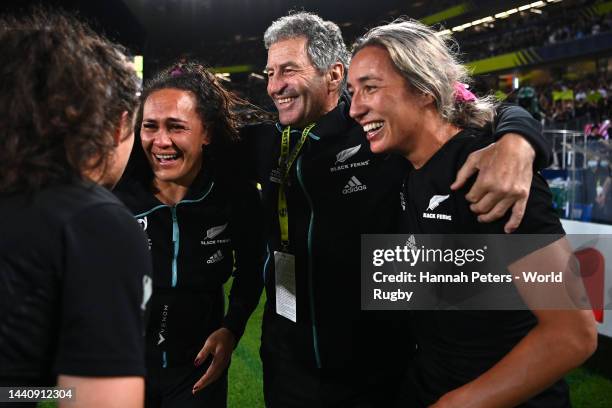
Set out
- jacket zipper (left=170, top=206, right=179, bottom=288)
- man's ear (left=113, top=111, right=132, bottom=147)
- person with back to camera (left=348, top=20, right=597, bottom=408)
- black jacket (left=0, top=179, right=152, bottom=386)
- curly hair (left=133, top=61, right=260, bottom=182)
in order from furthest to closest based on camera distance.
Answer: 1. curly hair (left=133, top=61, right=260, bottom=182)
2. jacket zipper (left=170, top=206, right=179, bottom=288)
3. person with back to camera (left=348, top=20, right=597, bottom=408)
4. man's ear (left=113, top=111, right=132, bottom=147)
5. black jacket (left=0, top=179, right=152, bottom=386)

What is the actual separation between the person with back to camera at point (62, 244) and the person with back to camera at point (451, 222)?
31.8 inches

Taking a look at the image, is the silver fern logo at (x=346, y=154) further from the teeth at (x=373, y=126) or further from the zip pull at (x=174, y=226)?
the zip pull at (x=174, y=226)

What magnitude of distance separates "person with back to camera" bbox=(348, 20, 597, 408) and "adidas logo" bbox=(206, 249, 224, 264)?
712 millimetres

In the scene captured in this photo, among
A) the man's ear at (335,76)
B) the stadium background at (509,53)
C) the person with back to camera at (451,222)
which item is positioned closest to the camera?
the person with back to camera at (451,222)

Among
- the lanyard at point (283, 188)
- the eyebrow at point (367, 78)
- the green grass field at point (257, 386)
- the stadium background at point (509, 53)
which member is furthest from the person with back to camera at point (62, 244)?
the green grass field at point (257, 386)

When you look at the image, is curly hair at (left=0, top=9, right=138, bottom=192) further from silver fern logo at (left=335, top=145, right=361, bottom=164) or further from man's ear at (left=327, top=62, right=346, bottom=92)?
man's ear at (left=327, top=62, right=346, bottom=92)

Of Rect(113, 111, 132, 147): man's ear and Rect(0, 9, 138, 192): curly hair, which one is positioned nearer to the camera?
Rect(0, 9, 138, 192): curly hair

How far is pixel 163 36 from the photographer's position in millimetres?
32969

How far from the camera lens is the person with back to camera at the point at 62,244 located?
2.66 feet

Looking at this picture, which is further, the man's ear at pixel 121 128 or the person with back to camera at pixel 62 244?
the man's ear at pixel 121 128

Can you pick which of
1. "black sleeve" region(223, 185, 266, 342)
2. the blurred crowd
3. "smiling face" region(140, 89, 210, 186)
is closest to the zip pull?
"smiling face" region(140, 89, 210, 186)

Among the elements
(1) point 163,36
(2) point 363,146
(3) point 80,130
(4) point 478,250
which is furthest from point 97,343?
(1) point 163,36

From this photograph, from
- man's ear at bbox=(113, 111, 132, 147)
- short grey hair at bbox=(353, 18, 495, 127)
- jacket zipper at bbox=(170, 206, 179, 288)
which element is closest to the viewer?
man's ear at bbox=(113, 111, 132, 147)

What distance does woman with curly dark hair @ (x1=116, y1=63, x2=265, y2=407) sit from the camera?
193cm
